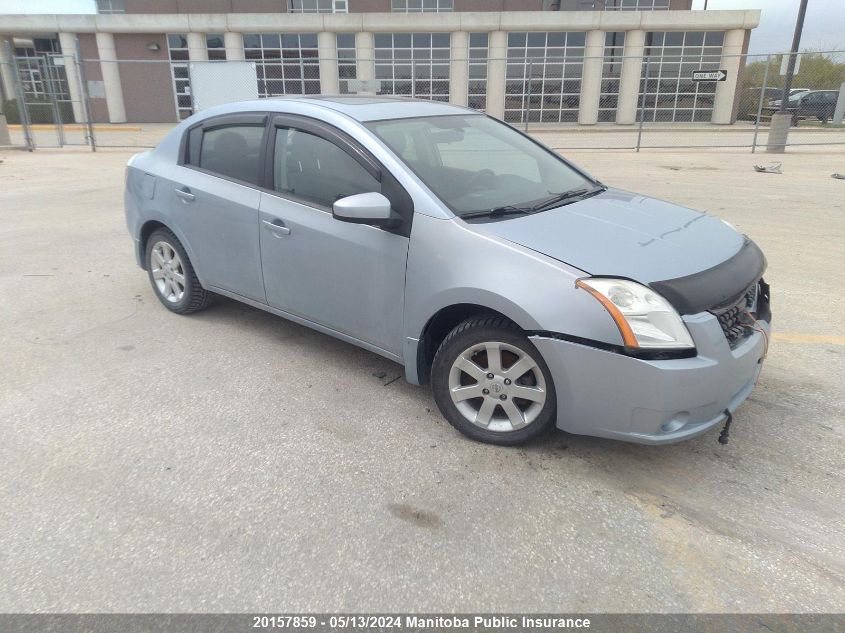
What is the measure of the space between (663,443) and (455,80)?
25.8 metres

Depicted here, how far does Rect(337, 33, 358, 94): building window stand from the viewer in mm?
27344

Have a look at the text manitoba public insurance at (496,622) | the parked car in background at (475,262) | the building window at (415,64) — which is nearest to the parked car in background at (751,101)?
the building window at (415,64)

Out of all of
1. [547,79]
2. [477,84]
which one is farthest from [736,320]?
[547,79]

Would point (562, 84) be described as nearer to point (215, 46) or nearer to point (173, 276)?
point (215, 46)

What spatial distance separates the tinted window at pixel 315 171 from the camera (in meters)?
3.56

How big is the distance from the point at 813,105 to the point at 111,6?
3190 centimetres

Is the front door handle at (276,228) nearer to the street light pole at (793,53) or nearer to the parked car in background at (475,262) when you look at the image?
the parked car in background at (475,262)

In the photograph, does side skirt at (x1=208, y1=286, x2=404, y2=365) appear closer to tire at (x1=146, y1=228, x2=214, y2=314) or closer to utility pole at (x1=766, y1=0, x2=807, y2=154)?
tire at (x1=146, y1=228, x2=214, y2=314)

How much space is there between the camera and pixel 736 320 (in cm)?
291

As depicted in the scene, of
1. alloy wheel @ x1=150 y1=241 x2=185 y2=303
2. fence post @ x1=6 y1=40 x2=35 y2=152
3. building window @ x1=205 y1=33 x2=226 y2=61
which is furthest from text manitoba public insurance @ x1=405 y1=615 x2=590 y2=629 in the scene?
building window @ x1=205 y1=33 x2=226 y2=61

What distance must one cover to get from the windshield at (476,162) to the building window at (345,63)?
24.5m

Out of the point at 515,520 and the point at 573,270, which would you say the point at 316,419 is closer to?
the point at 515,520

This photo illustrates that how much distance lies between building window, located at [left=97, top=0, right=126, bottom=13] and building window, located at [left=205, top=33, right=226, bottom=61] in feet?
17.8

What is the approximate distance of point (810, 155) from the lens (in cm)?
1564
